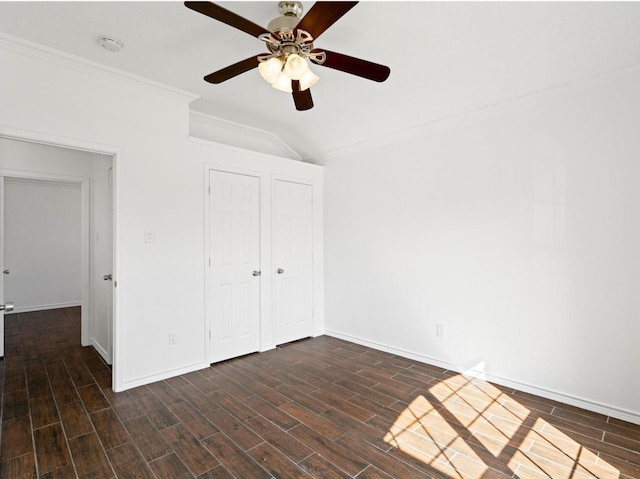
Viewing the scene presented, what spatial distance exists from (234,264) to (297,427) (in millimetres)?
1887

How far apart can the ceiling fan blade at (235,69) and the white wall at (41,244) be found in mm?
5008

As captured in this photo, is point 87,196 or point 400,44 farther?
point 87,196

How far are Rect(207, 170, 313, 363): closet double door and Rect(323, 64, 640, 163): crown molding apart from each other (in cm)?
106

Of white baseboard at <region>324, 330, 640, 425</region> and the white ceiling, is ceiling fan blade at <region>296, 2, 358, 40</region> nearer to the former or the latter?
the white ceiling

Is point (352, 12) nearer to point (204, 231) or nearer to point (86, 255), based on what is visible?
point (204, 231)

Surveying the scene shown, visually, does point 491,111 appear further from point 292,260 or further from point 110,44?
point 110,44

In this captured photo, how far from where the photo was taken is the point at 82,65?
2672mm

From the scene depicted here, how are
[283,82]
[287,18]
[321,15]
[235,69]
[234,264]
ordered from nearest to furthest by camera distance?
[321,15] < [287,18] < [283,82] < [235,69] < [234,264]

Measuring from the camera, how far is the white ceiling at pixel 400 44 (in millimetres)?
2047

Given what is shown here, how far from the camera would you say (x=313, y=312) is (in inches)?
182

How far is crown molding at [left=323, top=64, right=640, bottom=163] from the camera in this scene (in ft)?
8.60

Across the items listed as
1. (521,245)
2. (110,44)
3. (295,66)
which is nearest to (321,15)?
(295,66)

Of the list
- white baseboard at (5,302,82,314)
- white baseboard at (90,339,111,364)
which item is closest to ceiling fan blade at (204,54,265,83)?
white baseboard at (90,339,111,364)

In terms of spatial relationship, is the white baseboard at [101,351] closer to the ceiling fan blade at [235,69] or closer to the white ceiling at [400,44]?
the white ceiling at [400,44]
